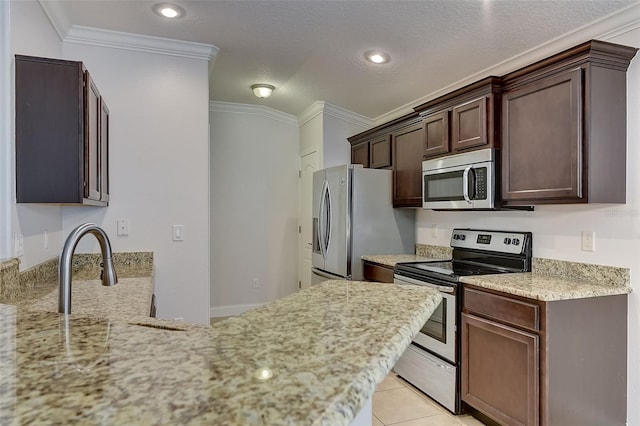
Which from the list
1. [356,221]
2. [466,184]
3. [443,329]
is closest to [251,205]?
[356,221]

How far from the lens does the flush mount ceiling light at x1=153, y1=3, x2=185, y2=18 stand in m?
2.54

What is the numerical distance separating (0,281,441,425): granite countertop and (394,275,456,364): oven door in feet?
6.58

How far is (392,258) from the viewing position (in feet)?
11.9

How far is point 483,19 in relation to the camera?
2.46m

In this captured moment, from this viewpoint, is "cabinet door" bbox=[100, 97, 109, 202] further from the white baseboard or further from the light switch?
the white baseboard

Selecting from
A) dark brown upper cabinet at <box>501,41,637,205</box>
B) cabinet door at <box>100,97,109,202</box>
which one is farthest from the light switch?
dark brown upper cabinet at <box>501,41,637,205</box>

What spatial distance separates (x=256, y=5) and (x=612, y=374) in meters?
2.97

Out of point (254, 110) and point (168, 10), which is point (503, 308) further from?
point (254, 110)

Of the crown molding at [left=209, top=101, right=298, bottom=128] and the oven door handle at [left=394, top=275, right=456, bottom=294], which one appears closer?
the oven door handle at [left=394, top=275, right=456, bottom=294]

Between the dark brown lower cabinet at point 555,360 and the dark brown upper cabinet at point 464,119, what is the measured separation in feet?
3.54

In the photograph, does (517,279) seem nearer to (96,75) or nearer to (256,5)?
(256,5)

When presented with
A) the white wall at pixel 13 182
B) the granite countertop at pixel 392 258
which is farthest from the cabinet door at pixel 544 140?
the white wall at pixel 13 182

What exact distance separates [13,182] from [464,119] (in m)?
2.76

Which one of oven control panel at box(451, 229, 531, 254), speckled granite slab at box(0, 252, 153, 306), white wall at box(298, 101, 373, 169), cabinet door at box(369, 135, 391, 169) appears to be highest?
white wall at box(298, 101, 373, 169)
